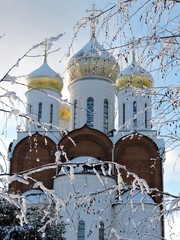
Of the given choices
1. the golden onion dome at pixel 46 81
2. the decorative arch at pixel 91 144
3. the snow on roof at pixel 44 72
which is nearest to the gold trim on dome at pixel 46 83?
the golden onion dome at pixel 46 81

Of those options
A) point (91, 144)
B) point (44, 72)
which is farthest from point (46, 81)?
point (91, 144)

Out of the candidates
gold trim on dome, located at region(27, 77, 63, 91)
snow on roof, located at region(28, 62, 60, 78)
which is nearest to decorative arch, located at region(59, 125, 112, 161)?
gold trim on dome, located at region(27, 77, 63, 91)

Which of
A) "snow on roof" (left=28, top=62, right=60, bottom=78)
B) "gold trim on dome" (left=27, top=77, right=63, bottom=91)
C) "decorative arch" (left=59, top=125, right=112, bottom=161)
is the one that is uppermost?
"snow on roof" (left=28, top=62, right=60, bottom=78)

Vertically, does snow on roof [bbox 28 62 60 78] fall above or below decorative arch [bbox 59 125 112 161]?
above

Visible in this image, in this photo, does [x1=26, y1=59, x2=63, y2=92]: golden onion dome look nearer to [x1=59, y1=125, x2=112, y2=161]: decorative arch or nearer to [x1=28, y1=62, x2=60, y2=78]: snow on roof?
[x1=28, y1=62, x2=60, y2=78]: snow on roof

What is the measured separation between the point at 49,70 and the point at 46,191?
22.9 meters

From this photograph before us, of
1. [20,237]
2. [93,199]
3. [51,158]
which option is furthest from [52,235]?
[93,199]

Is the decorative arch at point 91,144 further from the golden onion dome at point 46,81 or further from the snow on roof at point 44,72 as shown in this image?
the snow on roof at point 44,72

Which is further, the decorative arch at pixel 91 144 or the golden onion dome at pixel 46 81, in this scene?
the golden onion dome at pixel 46 81

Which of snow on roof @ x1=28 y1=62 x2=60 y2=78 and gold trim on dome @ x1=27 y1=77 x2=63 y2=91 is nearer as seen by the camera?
gold trim on dome @ x1=27 y1=77 x2=63 y2=91

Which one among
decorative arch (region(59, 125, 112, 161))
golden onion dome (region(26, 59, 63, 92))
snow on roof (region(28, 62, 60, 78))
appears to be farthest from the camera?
snow on roof (region(28, 62, 60, 78))

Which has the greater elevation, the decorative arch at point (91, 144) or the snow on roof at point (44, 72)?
the snow on roof at point (44, 72)

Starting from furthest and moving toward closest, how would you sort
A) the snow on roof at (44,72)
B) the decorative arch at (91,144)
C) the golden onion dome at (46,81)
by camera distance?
the snow on roof at (44,72) → the golden onion dome at (46,81) → the decorative arch at (91,144)

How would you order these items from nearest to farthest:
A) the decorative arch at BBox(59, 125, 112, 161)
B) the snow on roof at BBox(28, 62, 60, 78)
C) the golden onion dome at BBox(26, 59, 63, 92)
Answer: the decorative arch at BBox(59, 125, 112, 161) < the golden onion dome at BBox(26, 59, 63, 92) < the snow on roof at BBox(28, 62, 60, 78)
